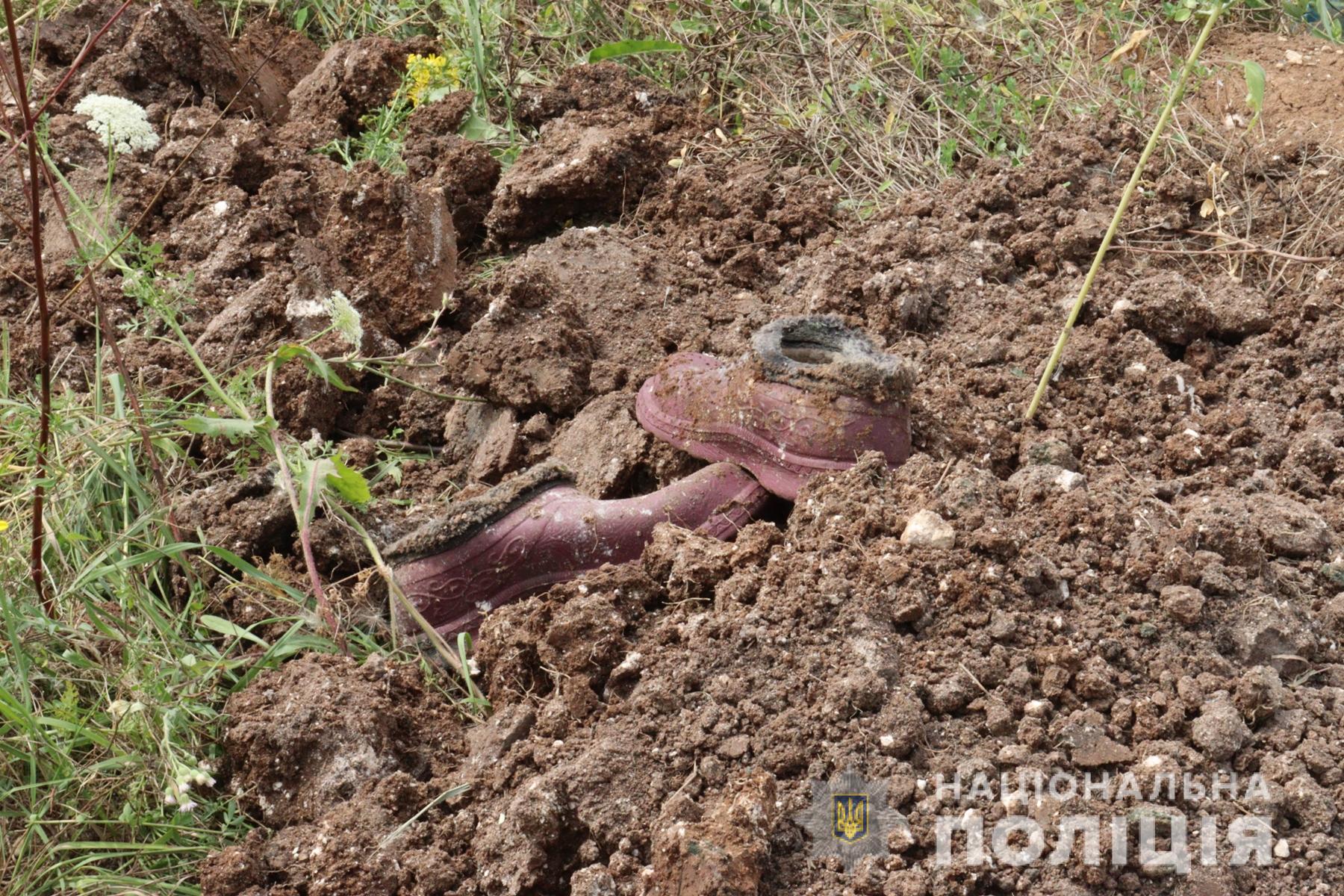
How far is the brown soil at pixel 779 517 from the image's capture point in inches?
71.5

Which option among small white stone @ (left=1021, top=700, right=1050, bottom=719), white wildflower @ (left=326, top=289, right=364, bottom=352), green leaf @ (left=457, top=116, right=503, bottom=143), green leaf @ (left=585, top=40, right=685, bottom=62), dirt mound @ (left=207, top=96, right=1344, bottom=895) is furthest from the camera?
green leaf @ (left=585, top=40, right=685, bottom=62)

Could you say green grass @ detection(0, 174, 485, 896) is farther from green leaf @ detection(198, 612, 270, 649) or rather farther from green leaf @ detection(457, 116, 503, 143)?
green leaf @ detection(457, 116, 503, 143)

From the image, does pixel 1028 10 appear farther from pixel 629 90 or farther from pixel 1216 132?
pixel 629 90

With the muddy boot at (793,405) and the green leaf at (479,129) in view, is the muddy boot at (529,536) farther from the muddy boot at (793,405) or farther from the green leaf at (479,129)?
the green leaf at (479,129)

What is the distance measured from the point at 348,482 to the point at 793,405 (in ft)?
2.88

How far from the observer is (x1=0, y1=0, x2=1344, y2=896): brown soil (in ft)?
5.96

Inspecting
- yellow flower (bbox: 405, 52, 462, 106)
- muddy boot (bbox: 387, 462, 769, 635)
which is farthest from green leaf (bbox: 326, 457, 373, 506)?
yellow flower (bbox: 405, 52, 462, 106)

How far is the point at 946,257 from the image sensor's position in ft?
10.2

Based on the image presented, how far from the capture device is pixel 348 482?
214 centimetres

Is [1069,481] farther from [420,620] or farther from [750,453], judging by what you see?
[420,620]

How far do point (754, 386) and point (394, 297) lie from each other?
1.31 meters

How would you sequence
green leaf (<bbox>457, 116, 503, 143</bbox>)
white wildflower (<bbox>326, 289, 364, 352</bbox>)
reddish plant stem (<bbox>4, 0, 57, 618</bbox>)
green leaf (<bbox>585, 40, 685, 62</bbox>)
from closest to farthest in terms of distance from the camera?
1. reddish plant stem (<bbox>4, 0, 57, 618</bbox>)
2. white wildflower (<bbox>326, 289, 364, 352</bbox>)
3. green leaf (<bbox>457, 116, 503, 143</bbox>)
4. green leaf (<bbox>585, 40, 685, 62</bbox>)

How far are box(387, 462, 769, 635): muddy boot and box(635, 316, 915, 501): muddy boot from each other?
0.33ft

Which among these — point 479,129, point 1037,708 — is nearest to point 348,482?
point 1037,708
